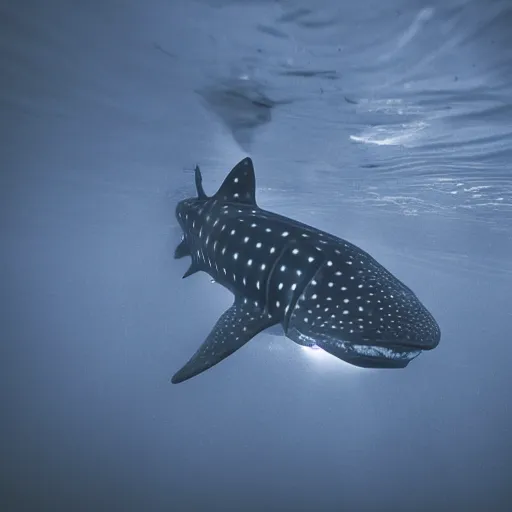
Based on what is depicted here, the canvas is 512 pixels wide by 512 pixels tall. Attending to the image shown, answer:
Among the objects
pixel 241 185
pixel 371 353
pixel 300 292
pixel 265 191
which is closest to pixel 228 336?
pixel 300 292

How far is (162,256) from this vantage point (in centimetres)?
6462

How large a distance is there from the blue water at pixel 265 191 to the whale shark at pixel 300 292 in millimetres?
4185

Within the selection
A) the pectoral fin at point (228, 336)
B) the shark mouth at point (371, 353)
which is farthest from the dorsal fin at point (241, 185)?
the shark mouth at point (371, 353)

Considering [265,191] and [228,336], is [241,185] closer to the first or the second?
[228,336]

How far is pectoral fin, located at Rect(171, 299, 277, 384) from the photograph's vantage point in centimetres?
391

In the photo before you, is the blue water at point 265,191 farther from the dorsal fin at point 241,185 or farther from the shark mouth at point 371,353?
the shark mouth at point 371,353

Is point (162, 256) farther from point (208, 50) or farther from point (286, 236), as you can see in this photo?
point (286, 236)

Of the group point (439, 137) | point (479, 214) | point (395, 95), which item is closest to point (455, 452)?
point (479, 214)

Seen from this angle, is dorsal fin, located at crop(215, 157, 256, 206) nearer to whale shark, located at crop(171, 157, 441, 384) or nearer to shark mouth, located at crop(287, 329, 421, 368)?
whale shark, located at crop(171, 157, 441, 384)

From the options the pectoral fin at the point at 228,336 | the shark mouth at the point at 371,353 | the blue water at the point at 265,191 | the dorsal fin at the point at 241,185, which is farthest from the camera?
the blue water at the point at 265,191

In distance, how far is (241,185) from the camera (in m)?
5.73

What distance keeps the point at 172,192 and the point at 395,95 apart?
15.4 m

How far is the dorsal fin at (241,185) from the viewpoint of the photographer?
5.64m

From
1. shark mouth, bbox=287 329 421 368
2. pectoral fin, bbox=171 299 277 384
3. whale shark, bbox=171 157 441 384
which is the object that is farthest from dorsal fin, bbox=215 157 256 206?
shark mouth, bbox=287 329 421 368
